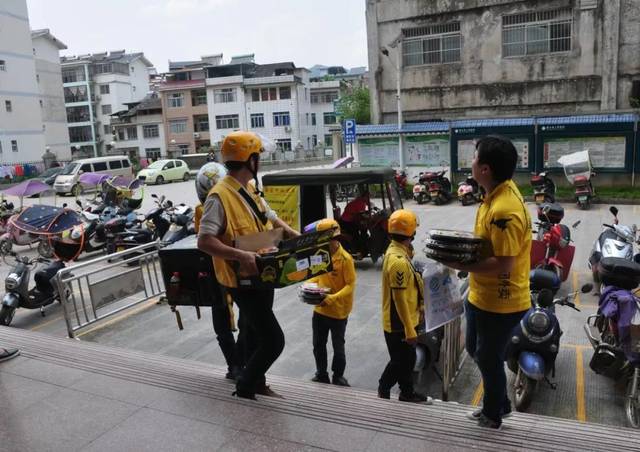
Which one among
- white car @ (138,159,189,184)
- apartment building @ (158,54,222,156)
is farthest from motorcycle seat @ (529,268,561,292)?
apartment building @ (158,54,222,156)

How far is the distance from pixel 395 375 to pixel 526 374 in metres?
1.10

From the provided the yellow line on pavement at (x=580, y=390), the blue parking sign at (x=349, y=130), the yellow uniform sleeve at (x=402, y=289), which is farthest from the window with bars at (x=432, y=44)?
the yellow uniform sleeve at (x=402, y=289)

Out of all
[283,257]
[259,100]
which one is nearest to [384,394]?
[283,257]

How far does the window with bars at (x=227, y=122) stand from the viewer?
49375mm

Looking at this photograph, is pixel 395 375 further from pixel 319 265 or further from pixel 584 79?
pixel 584 79

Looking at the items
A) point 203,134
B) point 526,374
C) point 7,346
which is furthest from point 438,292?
point 203,134

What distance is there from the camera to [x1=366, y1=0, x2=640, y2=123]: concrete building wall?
19219 millimetres

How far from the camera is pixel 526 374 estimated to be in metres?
4.26

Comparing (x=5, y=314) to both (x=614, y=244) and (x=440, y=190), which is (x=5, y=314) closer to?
(x=614, y=244)

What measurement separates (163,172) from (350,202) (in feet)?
73.9

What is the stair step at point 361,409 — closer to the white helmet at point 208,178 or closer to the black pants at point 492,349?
the black pants at point 492,349

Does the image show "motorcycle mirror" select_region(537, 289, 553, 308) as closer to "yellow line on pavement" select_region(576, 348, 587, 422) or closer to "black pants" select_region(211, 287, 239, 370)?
"yellow line on pavement" select_region(576, 348, 587, 422)

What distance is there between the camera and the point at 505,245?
280 cm

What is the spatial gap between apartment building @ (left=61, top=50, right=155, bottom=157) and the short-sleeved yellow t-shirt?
60082 millimetres
